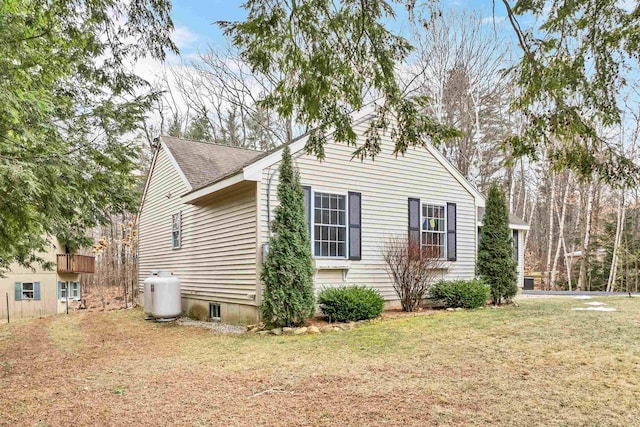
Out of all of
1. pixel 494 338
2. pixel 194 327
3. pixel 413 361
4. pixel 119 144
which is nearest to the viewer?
pixel 413 361

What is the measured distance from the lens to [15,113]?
4168mm

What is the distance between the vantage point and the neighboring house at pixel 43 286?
19.7 metres

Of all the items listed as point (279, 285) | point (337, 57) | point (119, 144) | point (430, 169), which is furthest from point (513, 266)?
point (119, 144)

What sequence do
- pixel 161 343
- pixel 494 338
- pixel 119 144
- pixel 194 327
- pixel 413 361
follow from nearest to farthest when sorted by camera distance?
pixel 413 361 < pixel 119 144 < pixel 494 338 < pixel 161 343 < pixel 194 327

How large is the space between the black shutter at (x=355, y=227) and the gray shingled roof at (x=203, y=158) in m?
3.09

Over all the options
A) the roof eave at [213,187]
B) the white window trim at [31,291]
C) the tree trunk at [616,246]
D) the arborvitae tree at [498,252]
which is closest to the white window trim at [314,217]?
the roof eave at [213,187]

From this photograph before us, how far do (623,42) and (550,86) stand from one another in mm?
744

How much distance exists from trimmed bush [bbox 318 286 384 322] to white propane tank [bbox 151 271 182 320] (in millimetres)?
4006

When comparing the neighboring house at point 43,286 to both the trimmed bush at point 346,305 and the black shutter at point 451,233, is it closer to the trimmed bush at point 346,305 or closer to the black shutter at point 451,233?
the trimmed bush at point 346,305

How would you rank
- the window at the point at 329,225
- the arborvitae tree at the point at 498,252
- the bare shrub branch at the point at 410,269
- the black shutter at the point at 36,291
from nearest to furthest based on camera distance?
1. the window at the point at 329,225
2. the bare shrub branch at the point at 410,269
3. the arborvitae tree at the point at 498,252
4. the black shutter at the point at 36,291

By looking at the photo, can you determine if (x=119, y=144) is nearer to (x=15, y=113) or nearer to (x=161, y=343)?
(x=15, y=113)

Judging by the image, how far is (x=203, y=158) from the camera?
12922 millimetres

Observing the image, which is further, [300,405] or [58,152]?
[58,152]

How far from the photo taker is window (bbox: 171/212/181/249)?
12227mm
